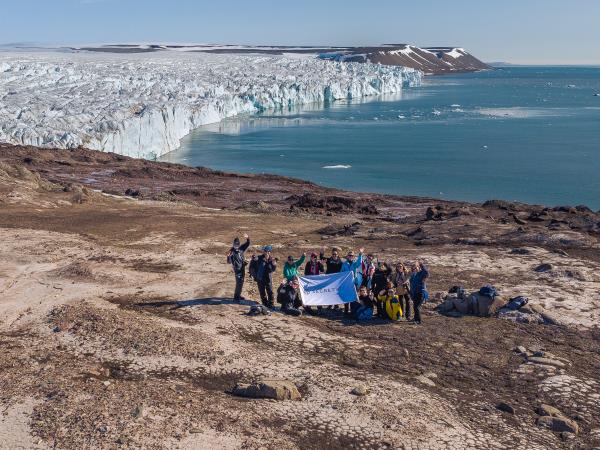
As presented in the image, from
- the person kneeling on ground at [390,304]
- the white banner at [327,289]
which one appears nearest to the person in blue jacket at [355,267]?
the white banner at [327,289]

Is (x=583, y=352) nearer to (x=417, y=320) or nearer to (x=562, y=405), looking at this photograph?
(x=562, y=405)

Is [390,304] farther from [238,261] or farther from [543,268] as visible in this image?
[543,268]

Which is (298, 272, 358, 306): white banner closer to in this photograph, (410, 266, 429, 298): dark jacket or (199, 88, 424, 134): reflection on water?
(410, 266, 429, 298): dark jacket

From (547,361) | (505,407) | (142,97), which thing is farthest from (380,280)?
(142,97)

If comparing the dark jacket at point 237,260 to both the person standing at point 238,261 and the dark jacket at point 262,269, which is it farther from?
the dark jacket at point 262,269

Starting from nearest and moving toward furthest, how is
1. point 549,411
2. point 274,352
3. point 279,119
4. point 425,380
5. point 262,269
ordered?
point 549,411 < point 425,380 < point 274,352 < point 262,269 < point 279,119

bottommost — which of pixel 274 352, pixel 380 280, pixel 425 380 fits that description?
pixel 425 380
